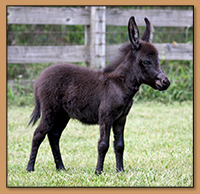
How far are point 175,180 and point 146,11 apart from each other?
19.8 ft

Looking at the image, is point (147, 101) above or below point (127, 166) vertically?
above

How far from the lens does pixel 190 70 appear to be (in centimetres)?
932

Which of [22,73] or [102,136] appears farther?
[22,73]

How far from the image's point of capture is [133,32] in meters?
3.73

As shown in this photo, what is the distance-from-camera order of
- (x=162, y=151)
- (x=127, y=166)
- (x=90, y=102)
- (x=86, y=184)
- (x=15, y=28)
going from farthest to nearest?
1. (x=15, y=28)
2. (x=162, y=151)
3. (x=127, y=166)
4. (x=90, y=102)
5. (x=86, y=184)

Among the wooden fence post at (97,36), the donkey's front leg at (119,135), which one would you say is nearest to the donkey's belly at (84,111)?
the donkey's front leg at (119,135)

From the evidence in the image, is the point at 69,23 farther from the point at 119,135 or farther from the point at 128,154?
the point at 119,135

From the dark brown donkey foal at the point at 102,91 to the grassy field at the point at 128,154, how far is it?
0.27 meters

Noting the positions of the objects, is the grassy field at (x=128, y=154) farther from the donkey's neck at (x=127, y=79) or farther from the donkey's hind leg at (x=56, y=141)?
the donkey's neck at (x=127, y=79)

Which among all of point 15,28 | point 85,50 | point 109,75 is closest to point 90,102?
point 109,75

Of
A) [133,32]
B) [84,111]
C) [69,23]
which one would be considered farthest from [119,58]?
[69,23]

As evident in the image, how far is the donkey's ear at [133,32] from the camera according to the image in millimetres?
3667

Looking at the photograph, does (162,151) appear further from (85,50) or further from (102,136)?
(85,50)

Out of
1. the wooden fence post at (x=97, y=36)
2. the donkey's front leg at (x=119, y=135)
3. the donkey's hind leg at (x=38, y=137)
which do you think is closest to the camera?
the donkey's front leg at (x=119, y=135)
